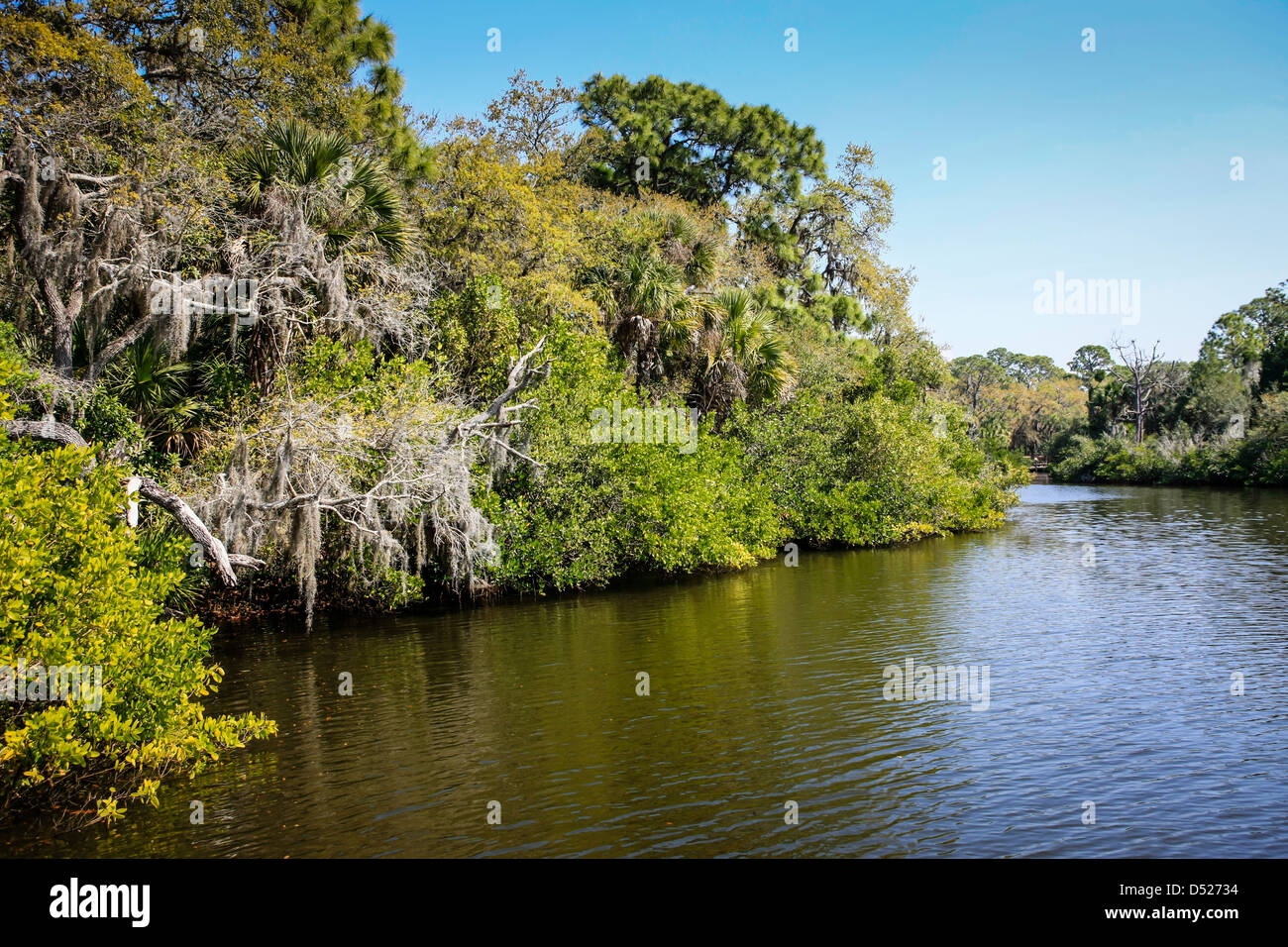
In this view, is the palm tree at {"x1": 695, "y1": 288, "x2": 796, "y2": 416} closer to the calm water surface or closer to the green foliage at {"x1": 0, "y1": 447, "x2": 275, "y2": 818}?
the calm water surface

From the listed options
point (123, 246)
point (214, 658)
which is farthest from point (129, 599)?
point (123, 246)

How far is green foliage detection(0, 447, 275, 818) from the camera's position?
6738 mm

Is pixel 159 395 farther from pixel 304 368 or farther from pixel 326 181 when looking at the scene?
pixel 326 181

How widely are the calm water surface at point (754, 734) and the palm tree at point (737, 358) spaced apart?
8.60 meters

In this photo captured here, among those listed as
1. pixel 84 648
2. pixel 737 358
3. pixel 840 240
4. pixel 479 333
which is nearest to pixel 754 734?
pixel 84 648

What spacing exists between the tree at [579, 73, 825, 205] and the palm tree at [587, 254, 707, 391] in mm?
14211

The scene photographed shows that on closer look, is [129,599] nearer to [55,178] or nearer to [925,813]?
[925,813]

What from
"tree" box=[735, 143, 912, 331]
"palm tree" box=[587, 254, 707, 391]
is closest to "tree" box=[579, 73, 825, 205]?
"tree" box=[735, 143, 912, 331]

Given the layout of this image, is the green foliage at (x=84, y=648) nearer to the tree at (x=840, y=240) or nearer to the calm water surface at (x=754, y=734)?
the calm water surface at (x=754, y=734)

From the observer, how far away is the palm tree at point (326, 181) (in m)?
16.0

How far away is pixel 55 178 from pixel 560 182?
38.8 feet

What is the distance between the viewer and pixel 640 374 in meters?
24.9

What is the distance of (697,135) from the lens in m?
37.7
